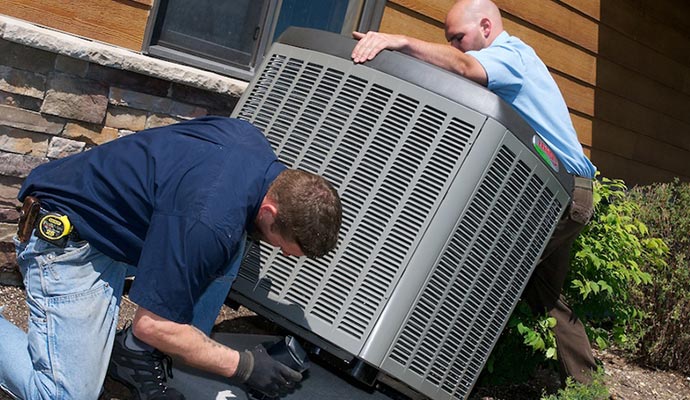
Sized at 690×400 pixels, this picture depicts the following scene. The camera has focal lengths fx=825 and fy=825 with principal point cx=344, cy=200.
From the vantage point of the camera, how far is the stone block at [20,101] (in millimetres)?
3146

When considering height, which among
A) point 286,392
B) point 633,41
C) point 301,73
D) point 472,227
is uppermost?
point 633,41

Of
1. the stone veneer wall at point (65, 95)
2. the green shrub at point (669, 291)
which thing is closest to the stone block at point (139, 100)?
the stone veneer wall at point (65, 95)

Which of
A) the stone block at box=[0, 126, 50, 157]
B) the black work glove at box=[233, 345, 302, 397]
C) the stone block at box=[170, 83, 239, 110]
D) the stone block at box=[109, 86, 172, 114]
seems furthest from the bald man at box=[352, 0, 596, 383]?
the stone block at box=[0, 126, 50, 157]

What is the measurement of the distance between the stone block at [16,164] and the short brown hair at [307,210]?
1.48m

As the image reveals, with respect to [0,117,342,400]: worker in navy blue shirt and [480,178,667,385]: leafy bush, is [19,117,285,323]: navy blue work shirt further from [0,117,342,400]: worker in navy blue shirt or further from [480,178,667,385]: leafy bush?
[480,178,667,385]: leafy bush

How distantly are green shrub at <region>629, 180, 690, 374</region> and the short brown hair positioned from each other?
2878 mm

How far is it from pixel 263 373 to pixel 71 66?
5.18ft

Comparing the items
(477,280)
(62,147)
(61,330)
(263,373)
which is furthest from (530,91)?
(62,147)

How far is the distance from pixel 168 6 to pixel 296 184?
5.63ft

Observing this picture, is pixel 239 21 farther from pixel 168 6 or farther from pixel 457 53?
pixel 457 53

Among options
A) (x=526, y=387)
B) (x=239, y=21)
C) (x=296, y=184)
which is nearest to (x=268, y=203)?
(x=296, y=184)

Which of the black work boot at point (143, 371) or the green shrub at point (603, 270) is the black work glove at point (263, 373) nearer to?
the black work boot at point (143, 371)

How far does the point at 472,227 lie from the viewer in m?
2.42

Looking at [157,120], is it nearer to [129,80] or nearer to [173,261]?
[129,80]
